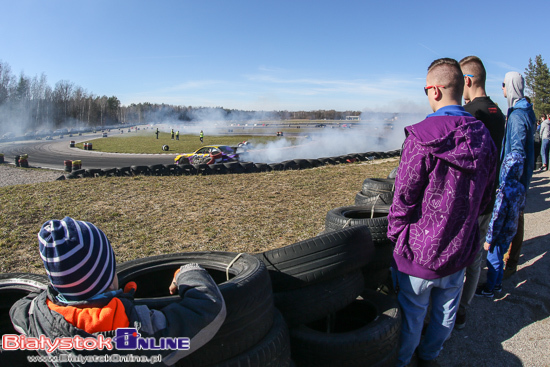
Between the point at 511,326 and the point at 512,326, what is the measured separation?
1 cm

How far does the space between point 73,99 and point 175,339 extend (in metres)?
131

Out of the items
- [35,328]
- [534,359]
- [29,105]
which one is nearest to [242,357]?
[35,328]

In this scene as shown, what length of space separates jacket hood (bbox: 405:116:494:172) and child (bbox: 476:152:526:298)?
215 centimetres

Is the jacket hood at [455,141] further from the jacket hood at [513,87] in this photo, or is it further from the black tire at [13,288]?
the black tire at [13,288]

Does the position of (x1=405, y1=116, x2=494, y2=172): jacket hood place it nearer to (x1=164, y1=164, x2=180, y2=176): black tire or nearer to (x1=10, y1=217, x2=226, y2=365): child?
(x1=10, y1=217, x2=226, y2=365): child

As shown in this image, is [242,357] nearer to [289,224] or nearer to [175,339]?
[175,339]

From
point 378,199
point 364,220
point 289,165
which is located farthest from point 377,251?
point 289,165

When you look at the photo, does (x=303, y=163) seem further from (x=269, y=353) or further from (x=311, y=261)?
(x=269, y=353)

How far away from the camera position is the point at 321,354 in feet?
8.69

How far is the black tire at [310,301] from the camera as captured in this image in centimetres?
279

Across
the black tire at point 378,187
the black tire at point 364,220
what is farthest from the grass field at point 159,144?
the black tire at point 364,220

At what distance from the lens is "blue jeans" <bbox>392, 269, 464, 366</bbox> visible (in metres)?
2.63

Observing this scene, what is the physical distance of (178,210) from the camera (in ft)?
27.9

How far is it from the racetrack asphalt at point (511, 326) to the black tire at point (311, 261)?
Answer: 4.39 feet
